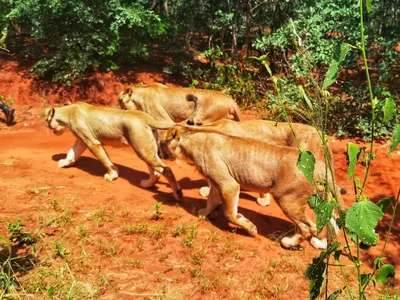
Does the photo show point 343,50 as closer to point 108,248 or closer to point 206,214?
point 108,248

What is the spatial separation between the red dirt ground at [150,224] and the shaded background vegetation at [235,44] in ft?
7.71

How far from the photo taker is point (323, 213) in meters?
2.53

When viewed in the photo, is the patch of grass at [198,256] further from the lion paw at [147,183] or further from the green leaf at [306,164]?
the green leaf at [306,164]

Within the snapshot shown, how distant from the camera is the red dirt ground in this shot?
16.7 ft

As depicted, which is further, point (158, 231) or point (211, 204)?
point (211, 204)

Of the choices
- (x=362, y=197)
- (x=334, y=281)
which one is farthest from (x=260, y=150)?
(x=362, y=197)

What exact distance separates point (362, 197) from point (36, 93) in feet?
42.2

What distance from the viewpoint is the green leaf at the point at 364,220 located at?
6.97 ft

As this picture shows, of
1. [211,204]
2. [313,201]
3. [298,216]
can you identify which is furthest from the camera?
[211,204]

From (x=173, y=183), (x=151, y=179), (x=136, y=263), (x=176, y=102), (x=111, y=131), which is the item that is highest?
(x=176, y=102)

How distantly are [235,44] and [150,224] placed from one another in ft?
31.2

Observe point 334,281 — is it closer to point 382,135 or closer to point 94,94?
point 382,135

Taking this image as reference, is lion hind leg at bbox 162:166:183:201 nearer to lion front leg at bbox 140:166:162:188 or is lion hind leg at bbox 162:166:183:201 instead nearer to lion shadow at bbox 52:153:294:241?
lion shadow at bbox 52:153:294:241

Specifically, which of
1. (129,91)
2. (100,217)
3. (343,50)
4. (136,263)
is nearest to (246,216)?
(136,263)
